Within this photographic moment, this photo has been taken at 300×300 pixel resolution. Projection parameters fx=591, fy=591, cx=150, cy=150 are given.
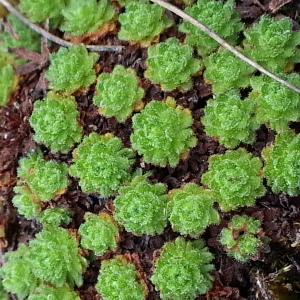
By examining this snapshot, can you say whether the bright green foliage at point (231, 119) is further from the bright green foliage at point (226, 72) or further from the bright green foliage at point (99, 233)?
the bright green foliage at point (99, 233)

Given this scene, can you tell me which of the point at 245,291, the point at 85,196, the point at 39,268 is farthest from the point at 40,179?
the point at 245,291

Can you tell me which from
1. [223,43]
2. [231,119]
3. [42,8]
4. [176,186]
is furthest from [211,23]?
[42,8]

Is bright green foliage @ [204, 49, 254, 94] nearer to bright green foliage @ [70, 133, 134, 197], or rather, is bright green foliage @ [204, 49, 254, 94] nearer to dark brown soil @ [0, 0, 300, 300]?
dark brown soil @ [0, 0, 300, 300]

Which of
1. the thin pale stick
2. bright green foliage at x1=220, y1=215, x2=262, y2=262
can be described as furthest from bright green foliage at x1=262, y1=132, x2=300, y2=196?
the thin pale stick

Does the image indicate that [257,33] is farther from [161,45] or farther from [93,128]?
[93,128]

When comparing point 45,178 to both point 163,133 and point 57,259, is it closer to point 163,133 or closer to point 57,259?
point 57,259

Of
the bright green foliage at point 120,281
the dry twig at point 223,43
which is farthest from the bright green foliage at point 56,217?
the dry twig at point 223,43
